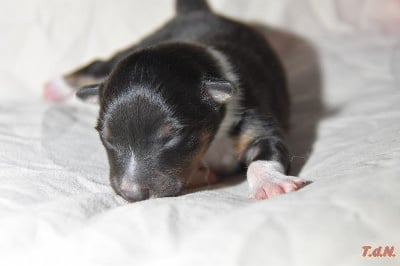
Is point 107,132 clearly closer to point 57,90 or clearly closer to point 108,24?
point 57,90

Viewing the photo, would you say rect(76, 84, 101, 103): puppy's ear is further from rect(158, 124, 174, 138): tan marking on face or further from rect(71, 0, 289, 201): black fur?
rect(158, 124, 174, 138): tan marking on face

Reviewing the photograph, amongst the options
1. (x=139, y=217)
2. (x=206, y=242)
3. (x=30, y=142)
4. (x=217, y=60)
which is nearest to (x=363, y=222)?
(x=206, y=242)

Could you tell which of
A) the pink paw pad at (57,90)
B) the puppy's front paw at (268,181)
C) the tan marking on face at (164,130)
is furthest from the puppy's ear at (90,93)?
the pink paw pad at (57,90)

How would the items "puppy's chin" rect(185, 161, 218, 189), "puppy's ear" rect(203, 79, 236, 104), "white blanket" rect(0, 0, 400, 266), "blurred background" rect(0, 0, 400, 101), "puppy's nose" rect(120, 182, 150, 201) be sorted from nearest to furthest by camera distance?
"white blanket" rect(0, 0, 400, 266), "puppy's nose" rect(120, 182, 150, 201), "puppy's ear" rect(203, 79, 236, 104), "puppy's chin" rect(185, 161, 218, 189), "blurred background" rect(0, 0, 400, 101)

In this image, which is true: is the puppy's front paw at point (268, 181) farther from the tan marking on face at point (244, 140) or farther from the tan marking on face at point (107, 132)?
the tan marking on face at point (107, 132)

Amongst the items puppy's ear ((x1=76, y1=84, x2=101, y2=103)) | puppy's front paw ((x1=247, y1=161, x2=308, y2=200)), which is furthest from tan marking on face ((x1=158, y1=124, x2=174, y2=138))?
puppy's ear ((x1=76, y1=84, x2=101, y2=103))
